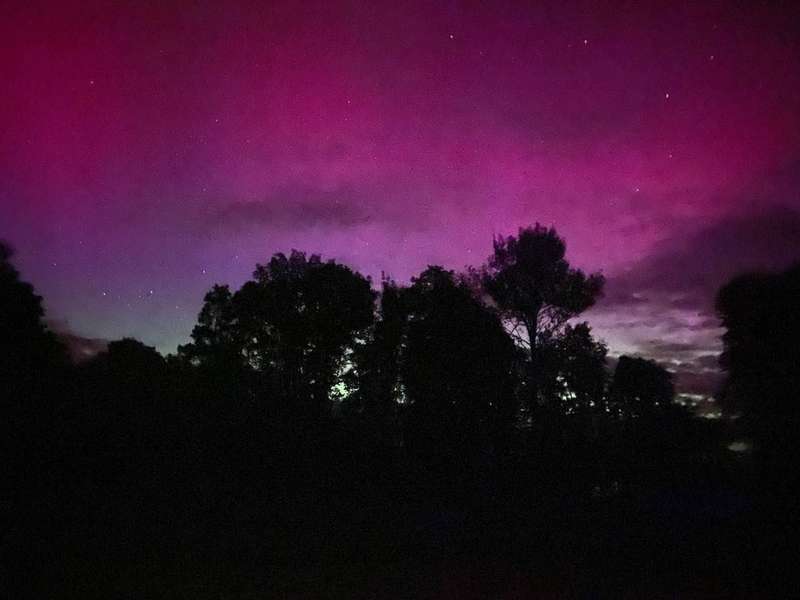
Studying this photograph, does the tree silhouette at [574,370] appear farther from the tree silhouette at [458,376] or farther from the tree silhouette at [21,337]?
the tree silhouette at [21,337]

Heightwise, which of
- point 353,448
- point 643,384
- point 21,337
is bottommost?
point 353,448

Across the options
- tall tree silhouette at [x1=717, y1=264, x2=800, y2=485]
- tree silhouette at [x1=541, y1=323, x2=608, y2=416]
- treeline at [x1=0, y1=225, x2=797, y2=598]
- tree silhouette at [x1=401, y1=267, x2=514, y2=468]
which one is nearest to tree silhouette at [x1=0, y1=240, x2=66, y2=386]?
treeline at [x1=0, y1=225, x2=797, y2=598]

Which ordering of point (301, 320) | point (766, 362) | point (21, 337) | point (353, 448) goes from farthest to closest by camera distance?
point (301, 320) < point (353, 448) < point (766, 362) < point (21, 337)

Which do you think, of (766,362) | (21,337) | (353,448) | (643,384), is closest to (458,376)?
(353,448)

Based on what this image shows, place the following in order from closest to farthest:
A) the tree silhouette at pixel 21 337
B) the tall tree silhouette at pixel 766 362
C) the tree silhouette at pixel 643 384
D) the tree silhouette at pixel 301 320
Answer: the tree silhouette at pixel 21 337, the tall tree silhouette at pixel 766 362, the tree silhouette at pixel 301 320, the tree silhouette at pixel 643 384

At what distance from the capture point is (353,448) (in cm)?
2514

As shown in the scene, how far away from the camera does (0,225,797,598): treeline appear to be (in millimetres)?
14781

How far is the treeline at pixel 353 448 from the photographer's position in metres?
14.8

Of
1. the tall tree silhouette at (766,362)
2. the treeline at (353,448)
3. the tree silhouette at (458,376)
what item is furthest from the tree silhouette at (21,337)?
the tall tree silhouette at (766,362)

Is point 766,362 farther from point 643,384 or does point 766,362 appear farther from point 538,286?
point 643,384

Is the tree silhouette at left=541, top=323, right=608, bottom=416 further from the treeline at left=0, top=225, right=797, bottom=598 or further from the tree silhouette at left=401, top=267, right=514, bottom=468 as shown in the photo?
the tree silhouette at left=401, top=267, right=514, bottom=468

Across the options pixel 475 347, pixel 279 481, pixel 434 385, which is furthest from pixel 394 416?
pixel 279 481

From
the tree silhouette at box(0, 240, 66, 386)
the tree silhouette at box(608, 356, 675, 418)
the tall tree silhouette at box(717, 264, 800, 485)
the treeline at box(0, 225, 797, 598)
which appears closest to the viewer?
the treeline at box(0, 225, 797, 598)

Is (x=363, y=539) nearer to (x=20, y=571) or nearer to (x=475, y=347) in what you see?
(x=20, y=571)
